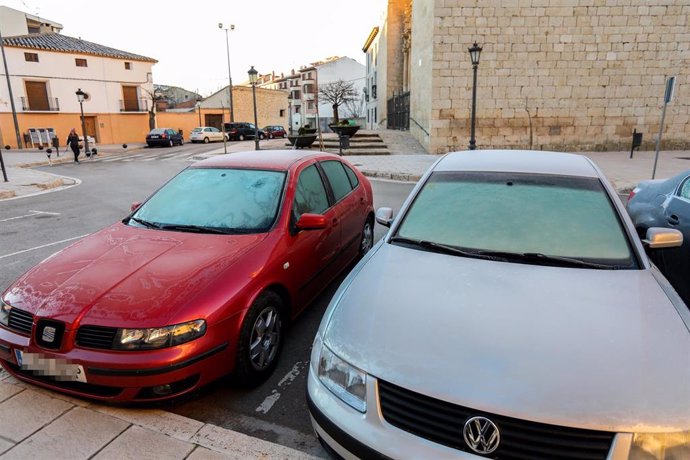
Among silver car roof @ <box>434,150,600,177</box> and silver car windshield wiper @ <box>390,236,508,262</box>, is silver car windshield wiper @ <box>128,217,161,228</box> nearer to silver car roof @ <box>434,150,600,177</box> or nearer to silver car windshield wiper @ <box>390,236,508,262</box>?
silver car windshield wiper @ <box>390,236,508,262</box>

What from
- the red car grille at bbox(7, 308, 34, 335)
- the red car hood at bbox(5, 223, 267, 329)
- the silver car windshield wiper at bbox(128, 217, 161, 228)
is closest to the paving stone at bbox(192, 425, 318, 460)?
the red car hood at bbox(5, 223, 267, 329)

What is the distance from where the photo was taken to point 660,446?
151 centimetres

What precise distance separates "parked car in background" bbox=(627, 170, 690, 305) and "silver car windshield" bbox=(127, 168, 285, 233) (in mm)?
3822

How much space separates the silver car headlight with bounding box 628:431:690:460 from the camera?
1.50 metres

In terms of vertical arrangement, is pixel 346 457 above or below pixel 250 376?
above

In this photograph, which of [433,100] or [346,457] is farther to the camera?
[433,100]

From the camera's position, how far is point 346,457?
1893mm

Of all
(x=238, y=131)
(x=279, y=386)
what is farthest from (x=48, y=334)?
(x=238, y=131)

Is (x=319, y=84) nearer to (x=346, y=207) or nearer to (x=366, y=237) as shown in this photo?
(x=366, y=237)

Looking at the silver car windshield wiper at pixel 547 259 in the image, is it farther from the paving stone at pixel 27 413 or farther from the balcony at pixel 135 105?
the balcony at pixel 135 105

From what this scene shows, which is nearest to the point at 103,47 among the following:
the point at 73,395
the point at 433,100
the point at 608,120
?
the point at 433,100

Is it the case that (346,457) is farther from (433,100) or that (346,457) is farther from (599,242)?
(433,100)

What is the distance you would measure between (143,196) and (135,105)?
33989 millimetres

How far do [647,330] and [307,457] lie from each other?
5.76 ft
